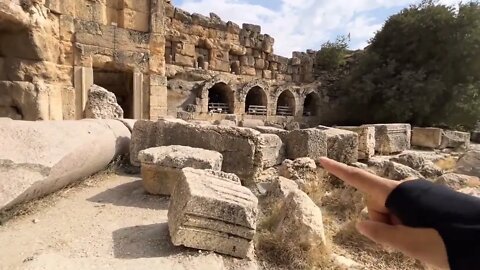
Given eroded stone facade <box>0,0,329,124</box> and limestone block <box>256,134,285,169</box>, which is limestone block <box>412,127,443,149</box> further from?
eroded stone facade <box>0,0,329,124</box>

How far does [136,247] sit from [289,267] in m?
1.31

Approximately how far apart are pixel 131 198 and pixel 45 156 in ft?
3.22

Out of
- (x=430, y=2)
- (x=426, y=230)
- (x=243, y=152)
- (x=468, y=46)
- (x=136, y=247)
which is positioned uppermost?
(x=430, y=2)

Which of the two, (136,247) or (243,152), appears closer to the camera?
(136,247)

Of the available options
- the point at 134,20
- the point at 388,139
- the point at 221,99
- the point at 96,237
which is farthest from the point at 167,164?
the point at 221,99

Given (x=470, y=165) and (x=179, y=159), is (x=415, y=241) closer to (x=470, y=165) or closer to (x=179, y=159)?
(x=179, y=159)

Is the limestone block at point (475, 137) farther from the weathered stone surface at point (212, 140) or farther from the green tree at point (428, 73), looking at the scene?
the weathered stone surface at point (212, 140)

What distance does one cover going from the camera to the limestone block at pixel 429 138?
32.7 ft

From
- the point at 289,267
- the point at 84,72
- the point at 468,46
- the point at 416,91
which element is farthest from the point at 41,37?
the point at 468,46

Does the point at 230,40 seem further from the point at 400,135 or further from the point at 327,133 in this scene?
the point at 327,133

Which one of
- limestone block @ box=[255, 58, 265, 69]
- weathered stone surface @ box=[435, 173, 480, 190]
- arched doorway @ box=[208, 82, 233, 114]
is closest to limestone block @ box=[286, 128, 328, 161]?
weathered stone surface @ box=[435, 173, 480, 190]

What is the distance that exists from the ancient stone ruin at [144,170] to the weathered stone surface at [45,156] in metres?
0.01

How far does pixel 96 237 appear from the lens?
2484 mm

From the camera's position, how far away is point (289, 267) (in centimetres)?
264
